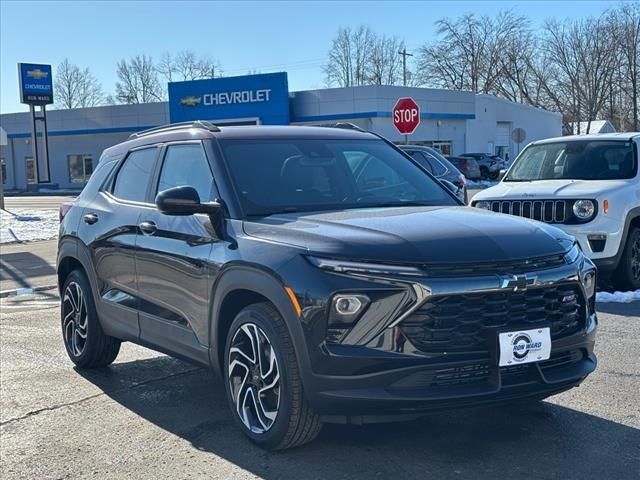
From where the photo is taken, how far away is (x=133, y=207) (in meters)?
5.64

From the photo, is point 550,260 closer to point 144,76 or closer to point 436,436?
point 436,436

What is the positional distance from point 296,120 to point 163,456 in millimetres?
36062

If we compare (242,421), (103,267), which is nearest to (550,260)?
(242,421)

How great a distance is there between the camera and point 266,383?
13.9 feet

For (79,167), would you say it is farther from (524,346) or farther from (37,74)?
(524,346)

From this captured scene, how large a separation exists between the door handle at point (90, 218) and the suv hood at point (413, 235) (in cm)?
210

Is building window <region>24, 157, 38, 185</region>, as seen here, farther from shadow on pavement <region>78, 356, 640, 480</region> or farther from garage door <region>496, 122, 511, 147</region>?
shadow on pavement <region>78, 356, 640, 480</region>

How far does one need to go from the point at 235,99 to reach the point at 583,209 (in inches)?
1323

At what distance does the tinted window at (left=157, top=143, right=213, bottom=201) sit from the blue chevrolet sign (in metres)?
33.3

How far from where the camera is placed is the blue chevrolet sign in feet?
129

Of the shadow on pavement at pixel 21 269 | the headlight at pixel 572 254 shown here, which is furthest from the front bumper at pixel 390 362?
the shadow on pavement at pixel 21 269

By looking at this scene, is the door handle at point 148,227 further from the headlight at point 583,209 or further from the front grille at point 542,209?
the headlight at point 583,209

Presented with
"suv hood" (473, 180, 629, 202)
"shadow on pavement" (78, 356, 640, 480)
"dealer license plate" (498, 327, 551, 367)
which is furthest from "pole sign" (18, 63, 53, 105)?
"dealer license plate" (498, 327, 551, 367)

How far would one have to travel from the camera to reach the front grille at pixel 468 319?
372 centimetres
